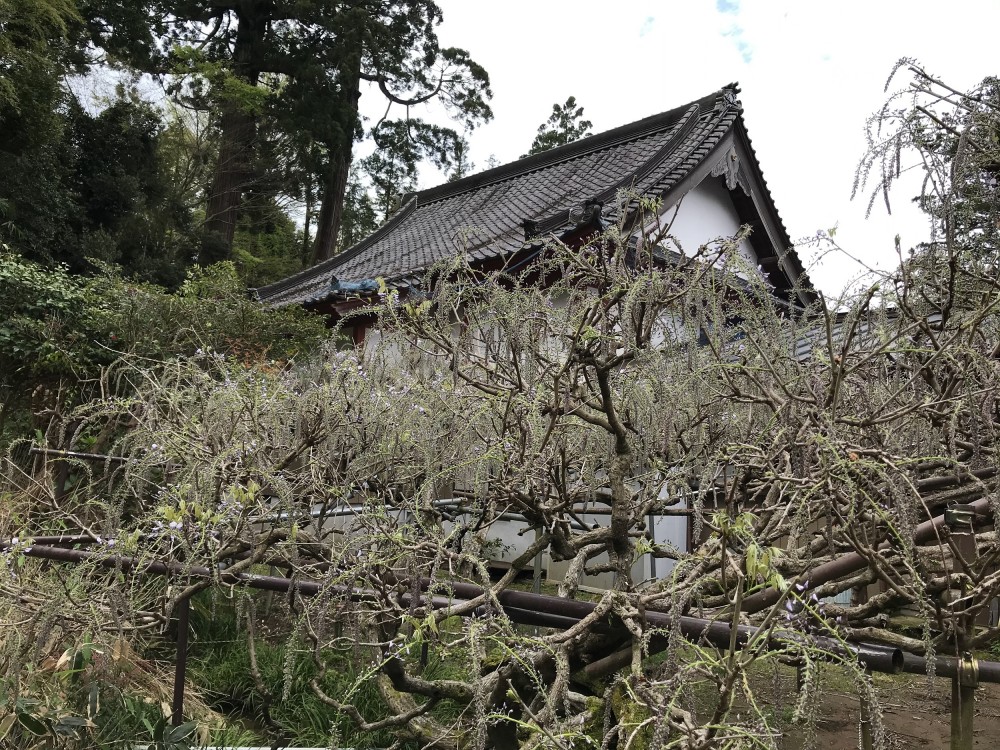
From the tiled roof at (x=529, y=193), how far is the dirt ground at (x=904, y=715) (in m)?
5.23

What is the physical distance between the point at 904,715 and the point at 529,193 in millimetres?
10387

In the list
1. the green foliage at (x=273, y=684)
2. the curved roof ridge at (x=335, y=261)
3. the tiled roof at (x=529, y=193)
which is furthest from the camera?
the curved roof ridge at (x=335, y=261)

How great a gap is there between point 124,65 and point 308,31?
166 inches

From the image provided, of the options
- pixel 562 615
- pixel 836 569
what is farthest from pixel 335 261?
pixel 836 569

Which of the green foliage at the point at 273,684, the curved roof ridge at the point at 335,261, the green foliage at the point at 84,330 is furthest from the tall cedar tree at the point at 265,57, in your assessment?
the green foliage at the point at 273,684

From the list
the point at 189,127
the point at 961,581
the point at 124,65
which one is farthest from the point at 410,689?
the point at 189,127

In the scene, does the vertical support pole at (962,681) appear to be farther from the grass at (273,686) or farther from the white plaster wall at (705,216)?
the white plaster wall at (705,216)

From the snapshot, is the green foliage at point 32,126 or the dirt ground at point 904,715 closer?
the dirt ground at point 904,715

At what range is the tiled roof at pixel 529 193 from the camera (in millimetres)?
9305

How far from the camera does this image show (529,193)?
12.8 metres

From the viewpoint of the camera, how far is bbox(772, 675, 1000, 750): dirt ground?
Result: 3.66 m

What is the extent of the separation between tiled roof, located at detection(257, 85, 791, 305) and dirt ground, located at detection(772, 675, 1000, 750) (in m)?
5.23

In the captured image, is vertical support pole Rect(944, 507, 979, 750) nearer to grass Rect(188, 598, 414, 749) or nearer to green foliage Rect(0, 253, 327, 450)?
grass Rect(188, 598, 414, 749)

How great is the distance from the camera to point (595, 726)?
1.90 meters
